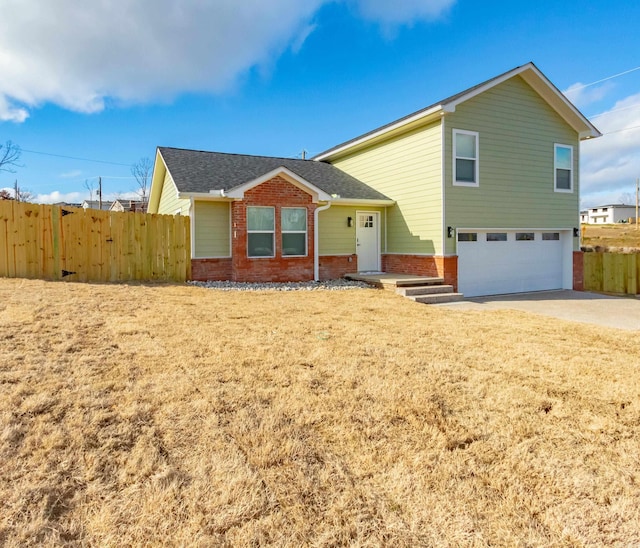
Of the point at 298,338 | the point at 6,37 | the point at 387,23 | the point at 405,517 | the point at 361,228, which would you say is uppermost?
the point at 387,23

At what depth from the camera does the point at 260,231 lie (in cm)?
1259

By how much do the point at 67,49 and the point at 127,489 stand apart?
17006 millimetres

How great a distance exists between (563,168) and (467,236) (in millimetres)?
4911

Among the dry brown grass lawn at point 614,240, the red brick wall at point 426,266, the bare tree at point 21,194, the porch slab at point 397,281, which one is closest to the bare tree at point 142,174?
the bare tree at point 21,194

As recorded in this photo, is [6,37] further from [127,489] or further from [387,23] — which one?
[127,489]

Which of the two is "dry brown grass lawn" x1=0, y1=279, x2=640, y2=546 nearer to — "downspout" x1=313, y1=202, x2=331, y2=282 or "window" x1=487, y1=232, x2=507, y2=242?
"downspout" x1=313, y1=202, x2=331, y2=282

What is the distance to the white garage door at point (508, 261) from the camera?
13.1 meters

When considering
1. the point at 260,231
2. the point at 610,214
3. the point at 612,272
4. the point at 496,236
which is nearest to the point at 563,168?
the point at 496,236

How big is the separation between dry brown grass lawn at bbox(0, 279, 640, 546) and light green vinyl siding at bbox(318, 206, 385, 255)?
26.0ft

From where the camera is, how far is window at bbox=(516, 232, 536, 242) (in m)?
14.0

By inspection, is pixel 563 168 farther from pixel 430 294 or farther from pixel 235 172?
pixel 235 172

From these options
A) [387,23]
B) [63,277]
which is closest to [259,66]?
[387,23]

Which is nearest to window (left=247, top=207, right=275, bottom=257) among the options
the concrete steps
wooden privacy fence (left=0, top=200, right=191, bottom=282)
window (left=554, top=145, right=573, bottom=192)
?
wooden privacy fence (left=0, top=200, right=191, bottom=282)

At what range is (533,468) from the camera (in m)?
3.00
